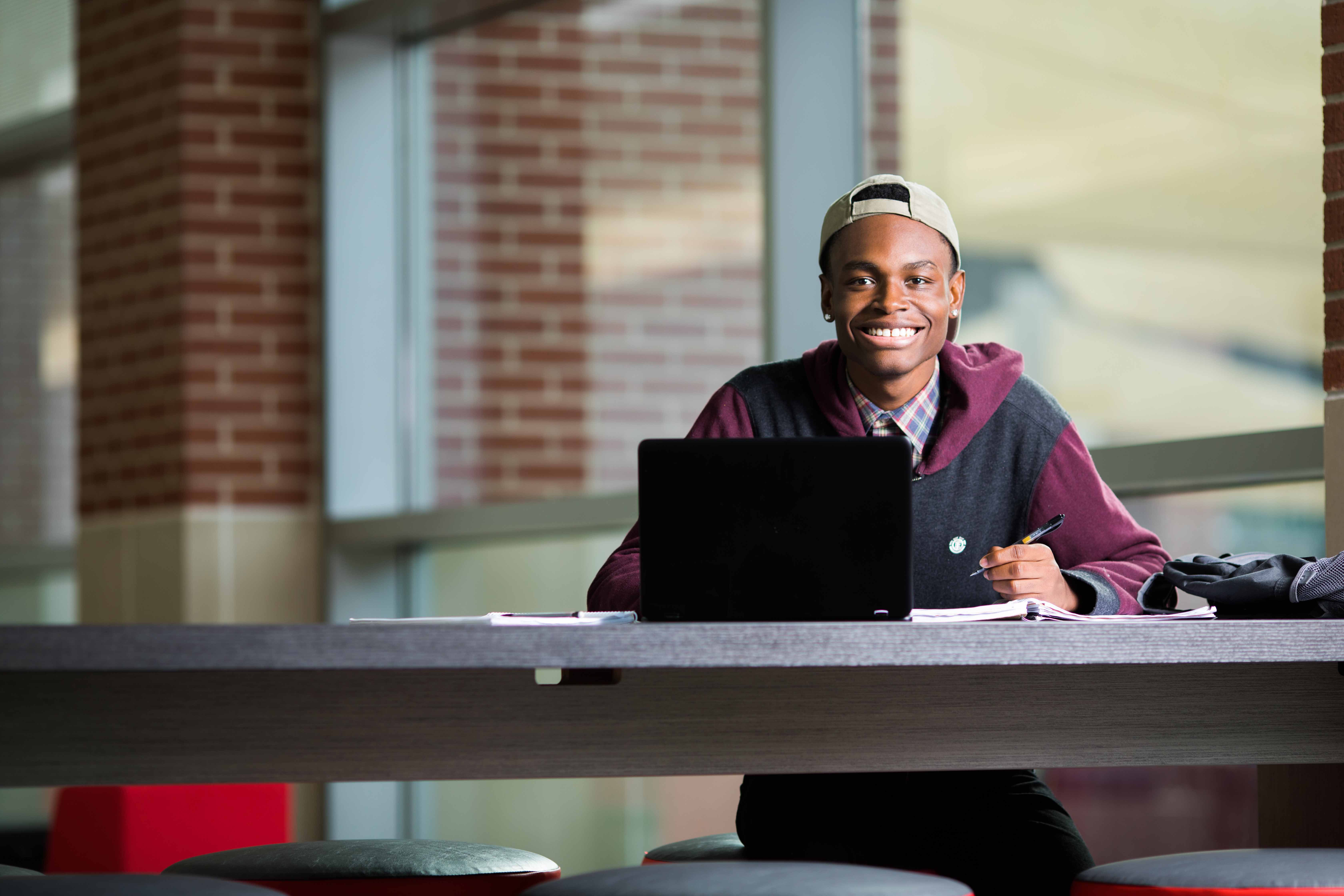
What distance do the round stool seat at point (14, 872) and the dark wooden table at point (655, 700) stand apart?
0.23 metres

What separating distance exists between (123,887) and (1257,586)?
122 cm

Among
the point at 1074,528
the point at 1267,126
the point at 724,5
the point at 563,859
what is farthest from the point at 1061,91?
the point at 563,859

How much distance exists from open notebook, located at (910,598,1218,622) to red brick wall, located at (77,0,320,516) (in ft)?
11.7

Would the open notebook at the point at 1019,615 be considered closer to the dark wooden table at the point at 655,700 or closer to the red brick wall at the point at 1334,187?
the dark wooden table at the point at 655,700

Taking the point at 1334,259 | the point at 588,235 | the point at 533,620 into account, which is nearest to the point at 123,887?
the point at 533,620

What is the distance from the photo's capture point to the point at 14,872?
5.96 feet

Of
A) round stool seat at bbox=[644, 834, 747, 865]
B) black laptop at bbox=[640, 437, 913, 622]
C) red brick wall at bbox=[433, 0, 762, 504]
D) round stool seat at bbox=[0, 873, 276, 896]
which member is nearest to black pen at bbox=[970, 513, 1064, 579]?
black laptop at bbox=[640, 437, 913, 622]

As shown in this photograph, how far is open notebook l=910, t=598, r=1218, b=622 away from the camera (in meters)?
1.58

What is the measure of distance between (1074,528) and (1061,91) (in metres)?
1.54

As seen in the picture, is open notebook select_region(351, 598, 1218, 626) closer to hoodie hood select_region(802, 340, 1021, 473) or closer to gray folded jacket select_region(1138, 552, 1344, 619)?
gray folded jacket select_region(1138, 552, 1344, 619)

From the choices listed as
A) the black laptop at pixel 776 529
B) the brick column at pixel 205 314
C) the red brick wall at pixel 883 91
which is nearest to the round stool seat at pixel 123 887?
the black laptop at pixel 776 529

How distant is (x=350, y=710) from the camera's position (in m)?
1.61

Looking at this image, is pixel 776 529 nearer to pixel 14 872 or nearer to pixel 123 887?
pixel 123 887

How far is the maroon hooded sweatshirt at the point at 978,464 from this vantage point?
2.13 metres
